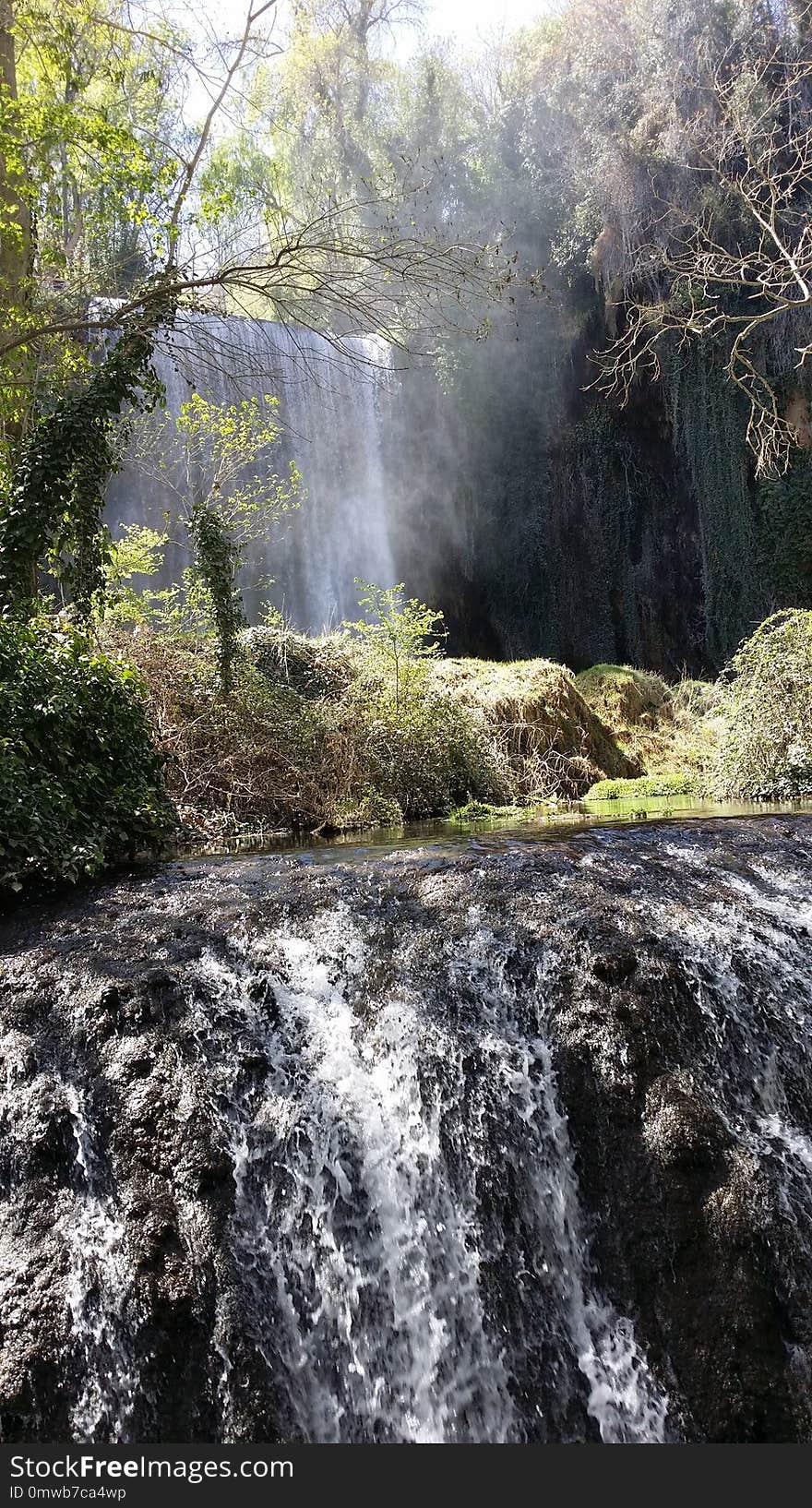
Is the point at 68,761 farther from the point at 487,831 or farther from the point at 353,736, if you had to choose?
the point at 353,736

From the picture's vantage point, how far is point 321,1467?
2.73 meters

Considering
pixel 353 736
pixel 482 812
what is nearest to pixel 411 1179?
pixel 482 812

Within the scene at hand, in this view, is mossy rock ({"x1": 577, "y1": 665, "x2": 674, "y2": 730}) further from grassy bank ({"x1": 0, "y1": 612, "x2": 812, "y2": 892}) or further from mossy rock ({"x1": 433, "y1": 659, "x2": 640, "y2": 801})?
mossy rock ({"x1": 433, "y1": 659, "x2": 640, "y2": 801})

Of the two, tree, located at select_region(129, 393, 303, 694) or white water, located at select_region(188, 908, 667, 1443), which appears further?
tree, located at select_region(129, 393, 303, 694)

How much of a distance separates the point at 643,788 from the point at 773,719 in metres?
2.13

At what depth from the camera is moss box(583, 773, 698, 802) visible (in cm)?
1069

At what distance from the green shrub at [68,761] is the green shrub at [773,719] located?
570 cm

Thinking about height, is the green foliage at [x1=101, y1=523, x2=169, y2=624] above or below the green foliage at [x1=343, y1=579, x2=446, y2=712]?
above

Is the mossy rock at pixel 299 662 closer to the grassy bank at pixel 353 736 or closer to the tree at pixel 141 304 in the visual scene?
the grassy bank at pixel 353 736

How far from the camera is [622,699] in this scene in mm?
14312

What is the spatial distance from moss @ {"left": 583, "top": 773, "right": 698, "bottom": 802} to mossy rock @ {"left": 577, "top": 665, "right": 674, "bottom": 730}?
8.02 feet

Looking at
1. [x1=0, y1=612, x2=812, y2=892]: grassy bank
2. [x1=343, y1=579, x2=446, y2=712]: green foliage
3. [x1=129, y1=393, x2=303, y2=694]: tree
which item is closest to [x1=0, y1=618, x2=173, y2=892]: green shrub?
[x1=0, y1=612, x2=812, y2=892]: grassy bank

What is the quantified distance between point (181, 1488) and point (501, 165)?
23.4 metres

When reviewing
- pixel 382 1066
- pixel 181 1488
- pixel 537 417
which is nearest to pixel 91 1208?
pixel 181 1488
